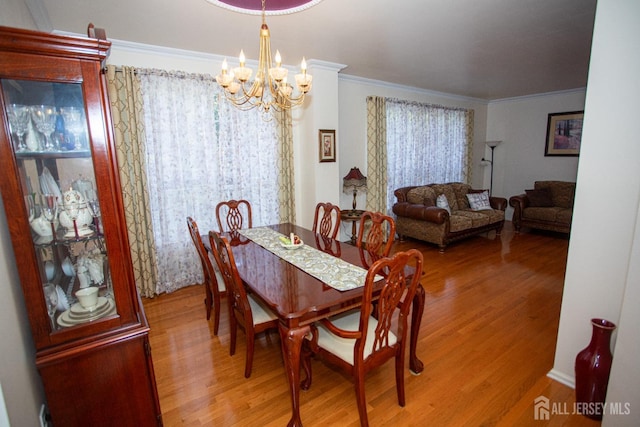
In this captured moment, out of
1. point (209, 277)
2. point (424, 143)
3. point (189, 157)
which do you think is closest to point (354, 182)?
point (424, 143)

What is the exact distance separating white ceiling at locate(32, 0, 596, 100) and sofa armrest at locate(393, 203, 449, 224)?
195 cm

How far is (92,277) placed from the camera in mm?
1444

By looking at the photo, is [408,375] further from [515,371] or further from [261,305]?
[261,305]

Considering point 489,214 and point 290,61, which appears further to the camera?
point 489,214

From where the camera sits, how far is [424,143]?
5.78 m

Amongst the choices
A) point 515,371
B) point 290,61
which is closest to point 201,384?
point 515,371

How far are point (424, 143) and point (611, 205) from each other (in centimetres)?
422

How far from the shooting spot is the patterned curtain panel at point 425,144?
209 inches

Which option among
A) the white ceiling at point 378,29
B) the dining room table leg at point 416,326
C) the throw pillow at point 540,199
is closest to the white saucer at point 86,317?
the dining room table leg at point 416,326

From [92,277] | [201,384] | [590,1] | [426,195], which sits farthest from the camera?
[426,195]

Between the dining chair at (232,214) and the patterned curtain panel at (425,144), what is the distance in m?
2.49

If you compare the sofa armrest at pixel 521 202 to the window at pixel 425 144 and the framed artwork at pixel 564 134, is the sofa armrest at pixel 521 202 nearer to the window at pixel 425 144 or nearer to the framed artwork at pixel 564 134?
the window at pixel 425 144

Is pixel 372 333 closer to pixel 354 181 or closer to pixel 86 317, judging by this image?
pixel 86 317

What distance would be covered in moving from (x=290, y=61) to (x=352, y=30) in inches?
44.6
